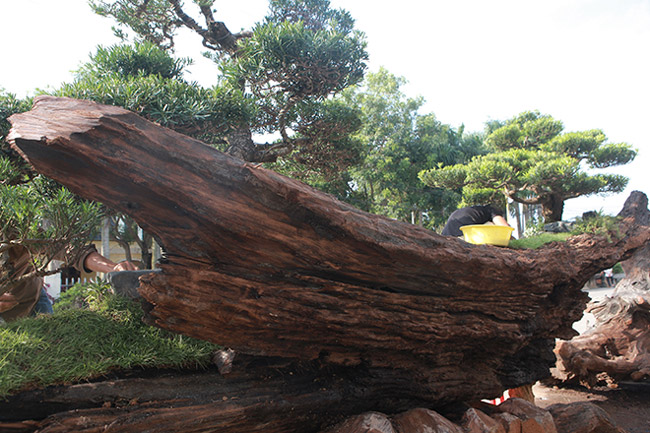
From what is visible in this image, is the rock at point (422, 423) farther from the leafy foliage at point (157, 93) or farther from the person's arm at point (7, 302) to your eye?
the leafy foliage at point (157, 93)

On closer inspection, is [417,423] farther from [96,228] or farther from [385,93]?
[385,93]

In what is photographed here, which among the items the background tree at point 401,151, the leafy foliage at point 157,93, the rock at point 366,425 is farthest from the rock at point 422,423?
the background tree at point 401,151

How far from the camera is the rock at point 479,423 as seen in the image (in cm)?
229

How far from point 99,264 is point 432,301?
2.33 meters

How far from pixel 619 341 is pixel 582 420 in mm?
2723

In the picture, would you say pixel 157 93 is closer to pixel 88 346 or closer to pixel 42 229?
pixel 42 229

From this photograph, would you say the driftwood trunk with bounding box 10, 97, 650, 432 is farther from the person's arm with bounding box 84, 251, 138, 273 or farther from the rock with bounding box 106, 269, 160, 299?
the person's arm with bounding box 84, 251, 138, 273

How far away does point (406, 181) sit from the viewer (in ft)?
46.0

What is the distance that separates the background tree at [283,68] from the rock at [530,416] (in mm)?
3794

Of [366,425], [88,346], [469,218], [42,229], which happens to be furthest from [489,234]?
[42,229]

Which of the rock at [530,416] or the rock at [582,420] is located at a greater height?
the rock at [530,416]

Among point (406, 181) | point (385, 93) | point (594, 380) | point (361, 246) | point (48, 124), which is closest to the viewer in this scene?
point (48, 124)

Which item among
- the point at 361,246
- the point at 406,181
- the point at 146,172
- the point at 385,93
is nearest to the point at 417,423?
the point at 361,246

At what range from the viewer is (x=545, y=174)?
220 inches
